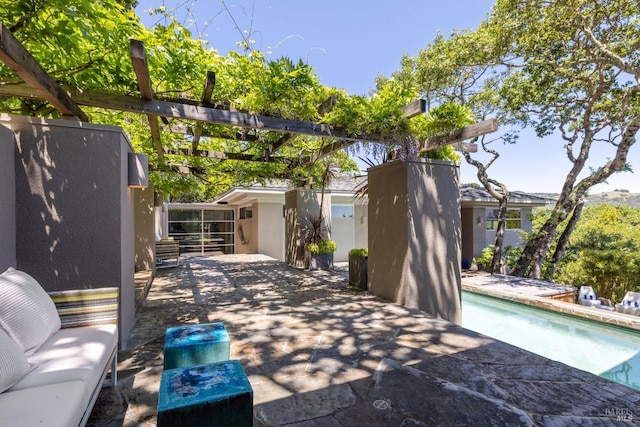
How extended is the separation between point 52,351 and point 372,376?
2532mm

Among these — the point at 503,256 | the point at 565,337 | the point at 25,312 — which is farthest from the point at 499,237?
the point at 25,312

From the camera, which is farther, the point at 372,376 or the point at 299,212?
the point at 299,212

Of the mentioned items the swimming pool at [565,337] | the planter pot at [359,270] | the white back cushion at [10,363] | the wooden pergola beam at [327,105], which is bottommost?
the swimming pool at [565,337]

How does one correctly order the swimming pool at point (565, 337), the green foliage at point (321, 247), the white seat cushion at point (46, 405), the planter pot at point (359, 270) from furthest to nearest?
the green foliage at point (321, 247), the planter pot at point (359, 270), the swimming pool at point (565, 337), the white seat cushion at point (46, 405)

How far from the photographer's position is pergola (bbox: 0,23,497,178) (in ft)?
9.47

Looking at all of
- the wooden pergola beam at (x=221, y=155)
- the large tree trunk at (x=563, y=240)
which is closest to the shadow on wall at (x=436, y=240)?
the wooden pergola beam at (x=221, y=155)

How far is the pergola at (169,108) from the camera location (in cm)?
289

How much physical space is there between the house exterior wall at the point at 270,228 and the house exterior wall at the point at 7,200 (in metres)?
10.6

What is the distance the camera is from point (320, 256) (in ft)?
31.7

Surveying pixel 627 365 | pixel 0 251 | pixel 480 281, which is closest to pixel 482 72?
pixel 480 281

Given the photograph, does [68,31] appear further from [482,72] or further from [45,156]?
[482,72]

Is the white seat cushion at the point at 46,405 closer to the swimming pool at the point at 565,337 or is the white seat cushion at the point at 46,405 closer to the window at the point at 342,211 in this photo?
the swimming pool at the point at 565,337

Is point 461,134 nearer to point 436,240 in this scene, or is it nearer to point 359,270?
point 436,240

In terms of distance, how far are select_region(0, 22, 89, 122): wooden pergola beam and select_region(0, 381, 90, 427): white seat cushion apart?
2381 millimetres
